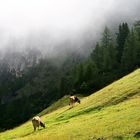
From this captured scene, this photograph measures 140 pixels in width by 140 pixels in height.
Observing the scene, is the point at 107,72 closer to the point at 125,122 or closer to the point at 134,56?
the point at 134,56

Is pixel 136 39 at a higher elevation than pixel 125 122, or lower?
higher

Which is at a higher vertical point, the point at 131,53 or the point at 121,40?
the point at 121,40

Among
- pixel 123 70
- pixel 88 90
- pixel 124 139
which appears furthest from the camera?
pixel 123 70

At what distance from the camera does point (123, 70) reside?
5655 inches

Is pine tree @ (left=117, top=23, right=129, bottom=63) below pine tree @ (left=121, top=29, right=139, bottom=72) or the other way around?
the other way around

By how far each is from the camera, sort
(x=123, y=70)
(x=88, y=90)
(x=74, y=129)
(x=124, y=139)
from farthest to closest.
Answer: (x=123, y=70) < (x=88, y=90) < (x=74, y=129) < (x=124, y=139)

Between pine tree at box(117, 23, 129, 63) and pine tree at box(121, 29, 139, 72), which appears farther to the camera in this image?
pine tree at box(117, 23, 129, 63)

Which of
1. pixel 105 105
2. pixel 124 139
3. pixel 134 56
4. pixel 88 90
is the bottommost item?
pixel 124 139

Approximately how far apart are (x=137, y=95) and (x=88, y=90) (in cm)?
7346

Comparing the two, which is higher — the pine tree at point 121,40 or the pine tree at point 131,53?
the pine tree at point 121,40

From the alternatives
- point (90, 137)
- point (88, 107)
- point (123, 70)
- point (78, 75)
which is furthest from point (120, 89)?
point (78, 75)

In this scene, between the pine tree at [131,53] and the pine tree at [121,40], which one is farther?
the pine tree at [121,40]

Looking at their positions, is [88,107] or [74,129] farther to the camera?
[88,107]

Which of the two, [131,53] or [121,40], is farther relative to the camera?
[121,40]
